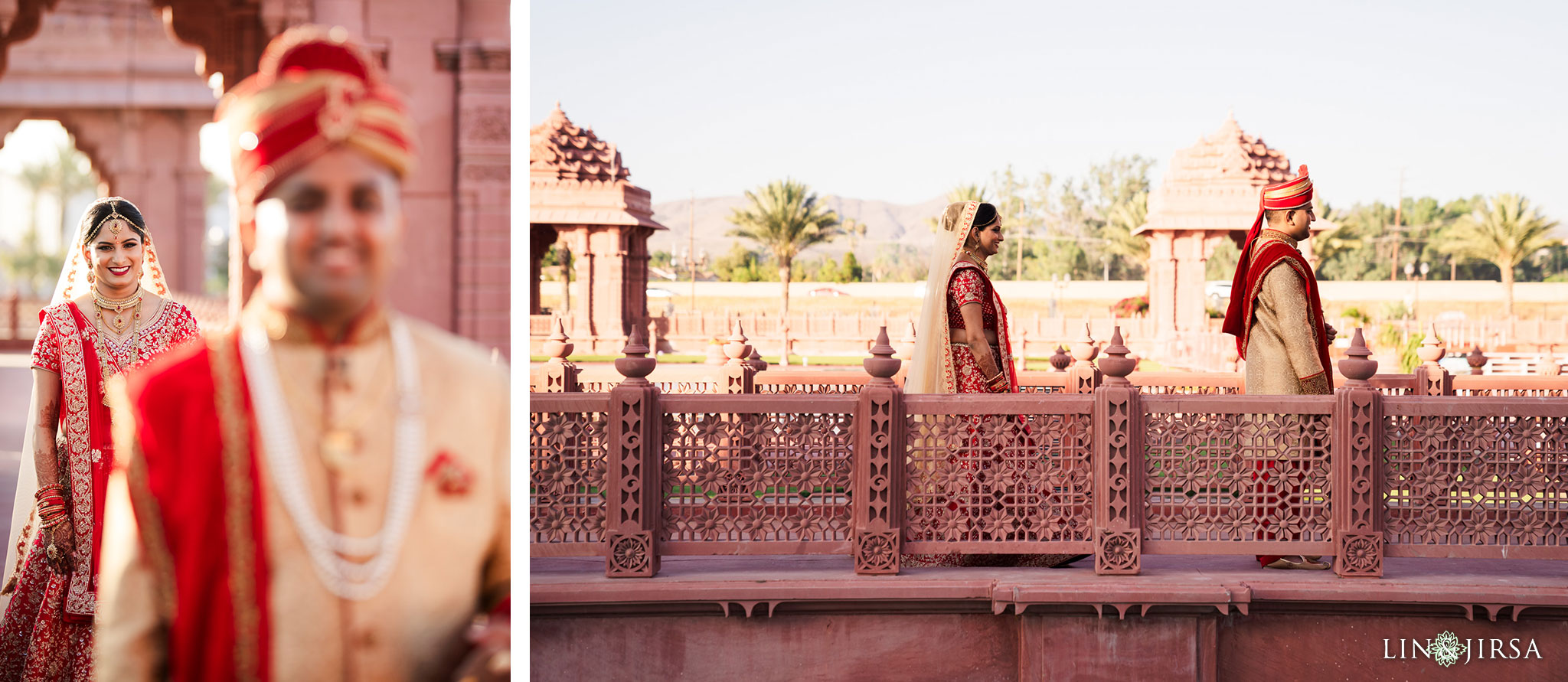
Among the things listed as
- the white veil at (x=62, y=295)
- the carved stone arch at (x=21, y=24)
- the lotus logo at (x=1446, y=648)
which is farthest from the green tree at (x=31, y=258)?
the lotus logo at (x=1446, y=648)

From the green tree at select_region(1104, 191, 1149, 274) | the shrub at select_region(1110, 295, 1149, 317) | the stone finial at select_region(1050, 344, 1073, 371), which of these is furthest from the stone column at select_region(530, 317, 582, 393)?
the green tree at select_region(1104, 191, 1149, 274)

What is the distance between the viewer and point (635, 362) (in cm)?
351

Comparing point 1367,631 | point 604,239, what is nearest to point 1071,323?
point 604,239

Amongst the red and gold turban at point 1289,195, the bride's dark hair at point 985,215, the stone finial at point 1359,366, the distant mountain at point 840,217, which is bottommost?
the stone finial at point 1359,366

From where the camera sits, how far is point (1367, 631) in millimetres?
3580

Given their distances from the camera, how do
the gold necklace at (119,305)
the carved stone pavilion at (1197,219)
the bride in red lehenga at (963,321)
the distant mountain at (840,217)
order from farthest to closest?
1. the distant mountain at (840,217)
2. the carved stone pavilion at (1197,219)
3. the bride in red lehenga at (963,321)
4. the gold necklace at (119,305)

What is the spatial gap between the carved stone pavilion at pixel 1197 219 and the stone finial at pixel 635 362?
15.5 metres

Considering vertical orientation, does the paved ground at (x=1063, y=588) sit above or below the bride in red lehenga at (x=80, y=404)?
below

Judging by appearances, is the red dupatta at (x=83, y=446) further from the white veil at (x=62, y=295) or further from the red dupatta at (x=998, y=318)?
the red dupatta at (x=998, y=318)

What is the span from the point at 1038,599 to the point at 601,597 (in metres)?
1.46

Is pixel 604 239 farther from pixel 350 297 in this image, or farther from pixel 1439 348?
pixel 350 297

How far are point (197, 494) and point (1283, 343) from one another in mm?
3590

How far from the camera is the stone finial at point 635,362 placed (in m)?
3.51

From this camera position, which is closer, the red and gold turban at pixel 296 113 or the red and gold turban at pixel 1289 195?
the red and gold turban at pixel 296 113
